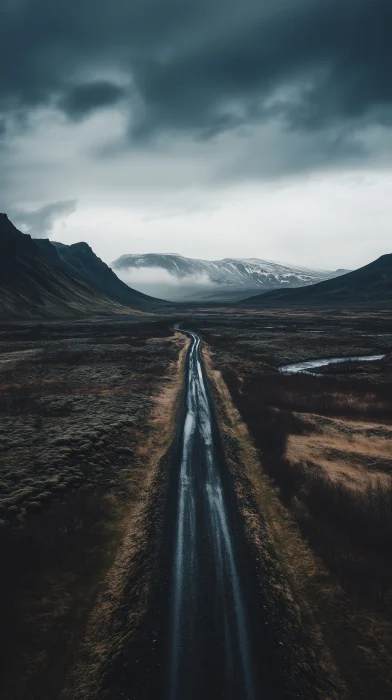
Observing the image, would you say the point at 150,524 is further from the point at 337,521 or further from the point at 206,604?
the point at 337,521

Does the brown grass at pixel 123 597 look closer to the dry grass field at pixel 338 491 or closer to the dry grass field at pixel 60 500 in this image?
the dry grass field at pixel 60 500

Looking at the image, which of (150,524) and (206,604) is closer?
(206,604)

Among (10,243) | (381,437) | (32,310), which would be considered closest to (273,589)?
(381,437)

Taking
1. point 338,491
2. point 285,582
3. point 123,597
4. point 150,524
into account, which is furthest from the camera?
point 338,491

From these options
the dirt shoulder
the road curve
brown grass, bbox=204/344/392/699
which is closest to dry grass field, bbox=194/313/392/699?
brown grass, bbox=204/344/392/699

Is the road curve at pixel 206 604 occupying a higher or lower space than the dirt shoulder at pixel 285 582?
higher

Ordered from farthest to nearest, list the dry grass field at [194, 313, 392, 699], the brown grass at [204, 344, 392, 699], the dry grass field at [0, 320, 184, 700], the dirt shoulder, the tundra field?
the dry grass field at [194, 313, 392, 699], the brown grass at [204, 344, 392, 699], the dry grass field at [0, 320, 184, 700], the tundra field, the dirt shoulder

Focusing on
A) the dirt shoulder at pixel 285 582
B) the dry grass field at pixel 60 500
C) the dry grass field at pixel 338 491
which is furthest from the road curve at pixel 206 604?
the dry grass field at pixel 60 500

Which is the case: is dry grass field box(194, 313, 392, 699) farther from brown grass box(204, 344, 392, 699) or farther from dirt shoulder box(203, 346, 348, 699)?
dirt shoulder box(203, 346, 348, 699)

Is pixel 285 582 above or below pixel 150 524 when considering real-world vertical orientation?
below

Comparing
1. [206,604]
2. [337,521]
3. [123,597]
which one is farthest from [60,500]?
[337,521]
